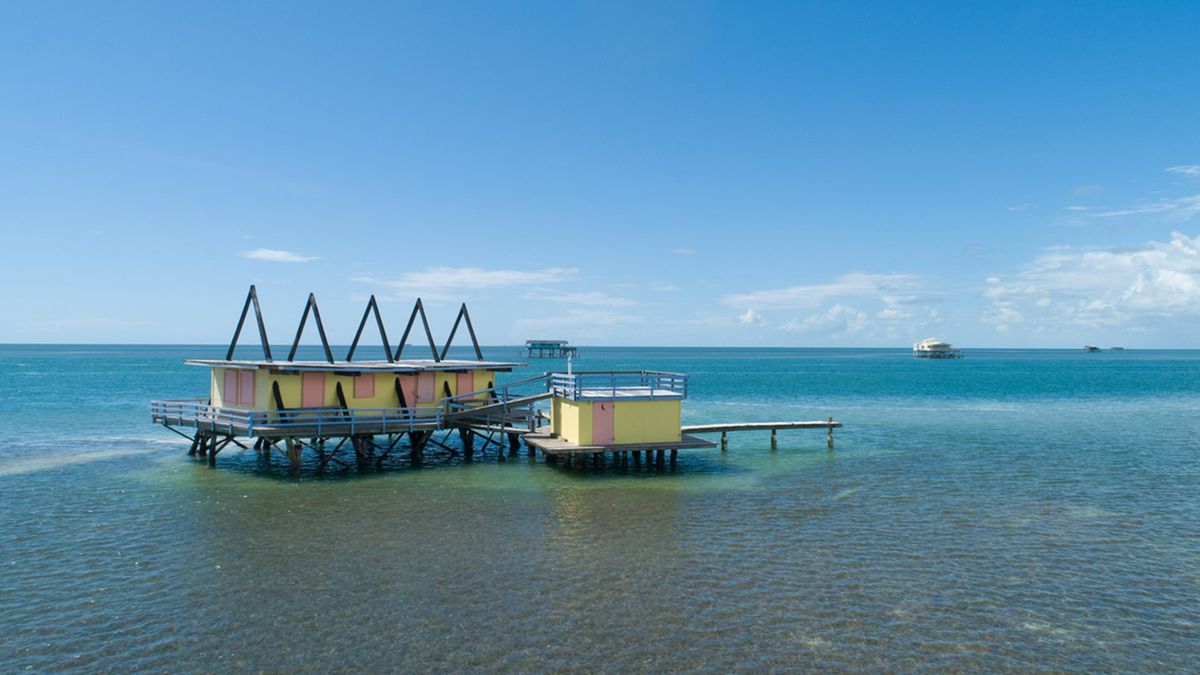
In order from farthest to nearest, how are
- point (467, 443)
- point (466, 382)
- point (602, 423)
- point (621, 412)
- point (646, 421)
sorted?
point (466, 382) → point (467, 443) → point (646, 421) → point (621, 412) → point (602, 423)

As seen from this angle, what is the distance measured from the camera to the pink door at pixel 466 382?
1451 inches

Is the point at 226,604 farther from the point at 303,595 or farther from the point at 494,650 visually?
the point at 494,650

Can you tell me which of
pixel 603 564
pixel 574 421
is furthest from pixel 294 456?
pixel 603 564

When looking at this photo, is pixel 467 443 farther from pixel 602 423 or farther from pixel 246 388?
pixel 246 388

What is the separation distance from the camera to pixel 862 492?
90.8 feet

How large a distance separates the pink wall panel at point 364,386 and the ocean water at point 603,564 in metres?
3.90

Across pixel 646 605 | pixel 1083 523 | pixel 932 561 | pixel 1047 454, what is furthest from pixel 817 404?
pixel 646 605

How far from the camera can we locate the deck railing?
30.5m

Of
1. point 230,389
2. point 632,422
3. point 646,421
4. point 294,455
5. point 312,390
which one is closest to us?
point 294,455

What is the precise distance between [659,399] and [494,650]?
19056mm

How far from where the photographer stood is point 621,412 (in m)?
31.4

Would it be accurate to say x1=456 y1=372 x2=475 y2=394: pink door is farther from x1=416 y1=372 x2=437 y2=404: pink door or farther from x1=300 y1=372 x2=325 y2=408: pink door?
x1=300 y1=372 x2=325 y2=408: pink door

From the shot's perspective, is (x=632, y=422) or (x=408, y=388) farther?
(x=408, y=388)

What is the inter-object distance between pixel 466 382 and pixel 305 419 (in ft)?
27.2
